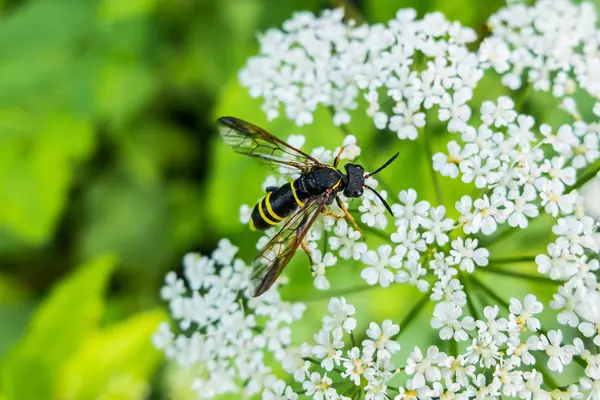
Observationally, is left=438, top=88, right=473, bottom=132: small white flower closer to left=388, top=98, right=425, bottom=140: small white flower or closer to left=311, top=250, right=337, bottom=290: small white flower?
left=388, top=98, right=425, bottom=140: small white flower

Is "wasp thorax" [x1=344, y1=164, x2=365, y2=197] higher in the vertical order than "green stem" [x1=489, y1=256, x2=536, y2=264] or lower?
Result: higher

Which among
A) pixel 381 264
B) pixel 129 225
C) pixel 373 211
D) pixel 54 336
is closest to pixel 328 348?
pixel 381 264

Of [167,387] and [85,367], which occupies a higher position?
[85,367]

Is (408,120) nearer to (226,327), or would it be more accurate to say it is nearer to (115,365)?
(226,327)

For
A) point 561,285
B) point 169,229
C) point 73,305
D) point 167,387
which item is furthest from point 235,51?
point 561,285

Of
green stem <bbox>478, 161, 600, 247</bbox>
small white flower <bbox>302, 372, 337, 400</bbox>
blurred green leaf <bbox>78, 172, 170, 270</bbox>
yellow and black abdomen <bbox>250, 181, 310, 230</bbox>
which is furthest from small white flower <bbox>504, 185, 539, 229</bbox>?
blurred green leaf <bbox>78, 172, 170, 270</bbox>

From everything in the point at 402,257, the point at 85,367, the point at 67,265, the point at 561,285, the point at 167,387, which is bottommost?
the point at 561,285

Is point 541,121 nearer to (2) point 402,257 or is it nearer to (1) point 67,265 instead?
(2) point 402,257
